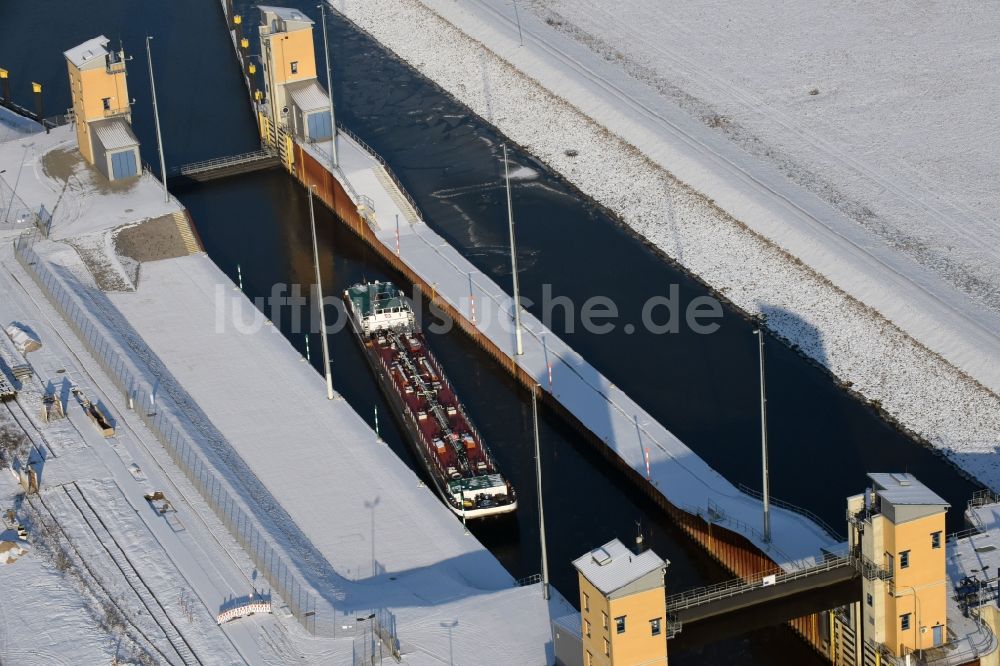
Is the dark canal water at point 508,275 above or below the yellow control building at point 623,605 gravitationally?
below

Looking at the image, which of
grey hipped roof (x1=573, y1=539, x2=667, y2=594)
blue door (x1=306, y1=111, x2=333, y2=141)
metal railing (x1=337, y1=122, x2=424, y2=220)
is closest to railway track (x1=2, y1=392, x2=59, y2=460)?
metal railing (x1=337, y1=122, x2=424, y2=220)

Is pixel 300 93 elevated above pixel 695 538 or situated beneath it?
elevated above

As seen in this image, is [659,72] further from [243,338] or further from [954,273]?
[243,338]

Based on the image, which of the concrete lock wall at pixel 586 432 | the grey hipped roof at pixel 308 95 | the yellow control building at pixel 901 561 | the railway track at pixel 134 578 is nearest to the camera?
the yellow control building at pixel 901 561

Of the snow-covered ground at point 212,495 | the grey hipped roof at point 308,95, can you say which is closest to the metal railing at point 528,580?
the snow-covered ground at point 212,495

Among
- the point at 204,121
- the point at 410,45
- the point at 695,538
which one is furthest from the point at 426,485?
the point at 410,45

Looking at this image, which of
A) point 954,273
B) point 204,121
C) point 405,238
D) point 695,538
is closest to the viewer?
point 695,538

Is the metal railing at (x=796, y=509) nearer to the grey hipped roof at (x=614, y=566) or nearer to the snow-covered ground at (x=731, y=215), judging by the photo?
the snow-covered ground at (x=731, y=215)

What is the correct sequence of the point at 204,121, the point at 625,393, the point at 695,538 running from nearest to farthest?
the point at 695,538 < the point at 625,393 < the point at 204,121
